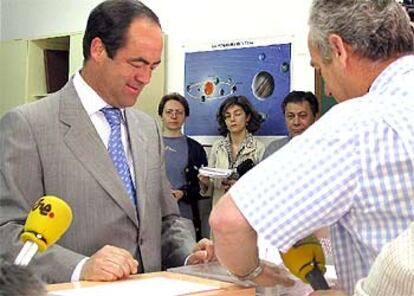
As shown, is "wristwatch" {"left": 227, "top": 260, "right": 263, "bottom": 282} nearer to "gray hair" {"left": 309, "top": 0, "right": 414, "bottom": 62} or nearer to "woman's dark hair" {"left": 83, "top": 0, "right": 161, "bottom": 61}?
"gray hair" {"left": 309, "top": 0, "right": 414, "bottom": 62}

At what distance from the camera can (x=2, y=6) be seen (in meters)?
7.07

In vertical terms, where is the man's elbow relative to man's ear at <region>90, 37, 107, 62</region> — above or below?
below

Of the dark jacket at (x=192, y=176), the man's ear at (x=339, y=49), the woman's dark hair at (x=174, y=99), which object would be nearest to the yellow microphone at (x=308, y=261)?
the man's ear at (x=339, y=49)

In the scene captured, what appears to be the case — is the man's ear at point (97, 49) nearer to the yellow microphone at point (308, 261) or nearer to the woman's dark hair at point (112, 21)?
the woman's dark hair at point (112, 21)

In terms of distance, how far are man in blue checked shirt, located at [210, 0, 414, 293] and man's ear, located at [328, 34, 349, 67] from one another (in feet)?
0.05

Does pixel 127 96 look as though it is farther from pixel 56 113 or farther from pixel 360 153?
pixel 360 153

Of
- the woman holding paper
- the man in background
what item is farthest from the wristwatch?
the woman holding paper

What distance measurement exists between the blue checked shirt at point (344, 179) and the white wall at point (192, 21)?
3.42 meters

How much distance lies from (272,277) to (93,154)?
666 millimetres

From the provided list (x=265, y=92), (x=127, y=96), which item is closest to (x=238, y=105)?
(x=265, y=92)

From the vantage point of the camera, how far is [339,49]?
125cm

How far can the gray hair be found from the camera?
123cm

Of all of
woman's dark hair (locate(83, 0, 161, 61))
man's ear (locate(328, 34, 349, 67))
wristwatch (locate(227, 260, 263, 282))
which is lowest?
wristwatch (locate(227, 260, 263, 282))

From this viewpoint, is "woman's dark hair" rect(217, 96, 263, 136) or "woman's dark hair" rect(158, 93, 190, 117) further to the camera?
→ "woman's dark hair" rect(158, 93, 190, 117)
